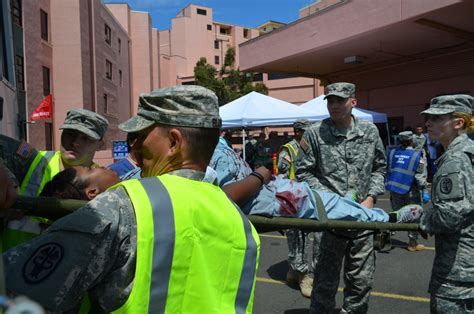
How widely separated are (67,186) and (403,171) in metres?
5.91

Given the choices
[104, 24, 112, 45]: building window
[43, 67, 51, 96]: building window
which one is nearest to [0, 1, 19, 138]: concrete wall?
[43, 67, 51, 96]: building window

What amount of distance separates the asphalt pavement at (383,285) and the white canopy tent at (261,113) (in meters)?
4.45

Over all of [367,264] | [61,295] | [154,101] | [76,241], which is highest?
[154,101]

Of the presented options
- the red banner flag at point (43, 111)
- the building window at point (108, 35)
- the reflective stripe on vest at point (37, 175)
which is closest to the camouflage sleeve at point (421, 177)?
the reflective stripe on vest at point (37, 175)

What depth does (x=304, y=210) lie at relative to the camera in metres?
1.83

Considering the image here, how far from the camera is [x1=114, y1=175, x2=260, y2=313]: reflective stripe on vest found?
1.01 m

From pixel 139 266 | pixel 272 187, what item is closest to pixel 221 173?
pixel 272 187

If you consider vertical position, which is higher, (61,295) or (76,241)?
(76,241)

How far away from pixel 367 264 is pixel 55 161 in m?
2.28

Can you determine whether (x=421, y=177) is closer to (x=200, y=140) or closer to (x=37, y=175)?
(x=37, y=175)

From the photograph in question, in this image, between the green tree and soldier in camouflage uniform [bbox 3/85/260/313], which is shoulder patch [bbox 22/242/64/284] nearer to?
soldier in camouflage uniform [bbox 3/85/260/313]

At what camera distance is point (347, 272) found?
3.38 metres

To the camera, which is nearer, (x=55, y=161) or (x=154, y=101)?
(x=154, y=101)

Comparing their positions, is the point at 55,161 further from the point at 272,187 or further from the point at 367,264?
the point at 367,264
